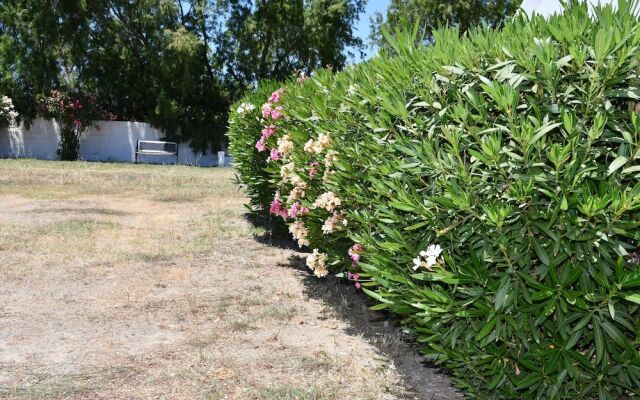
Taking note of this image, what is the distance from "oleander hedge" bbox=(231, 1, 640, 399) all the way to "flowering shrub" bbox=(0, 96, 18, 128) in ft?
90.7

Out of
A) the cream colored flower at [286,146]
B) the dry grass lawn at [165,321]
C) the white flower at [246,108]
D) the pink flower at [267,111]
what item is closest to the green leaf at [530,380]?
the dry grass lawn at [165,321]

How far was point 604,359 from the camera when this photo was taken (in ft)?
8.50

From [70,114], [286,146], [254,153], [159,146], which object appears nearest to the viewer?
[286,146]

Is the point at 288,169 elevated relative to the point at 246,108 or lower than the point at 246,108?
lower

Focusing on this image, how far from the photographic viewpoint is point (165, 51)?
2739cm

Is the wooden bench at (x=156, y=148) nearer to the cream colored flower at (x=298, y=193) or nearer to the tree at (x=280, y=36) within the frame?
the tree at (x=280, y=36)

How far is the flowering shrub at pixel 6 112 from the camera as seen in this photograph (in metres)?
26.7

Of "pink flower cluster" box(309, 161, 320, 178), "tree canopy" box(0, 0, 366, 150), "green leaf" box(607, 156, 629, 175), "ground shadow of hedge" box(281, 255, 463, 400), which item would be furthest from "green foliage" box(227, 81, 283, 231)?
"tree canopy" box(0, 0, 366, 150)

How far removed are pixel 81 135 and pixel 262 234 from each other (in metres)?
22.7

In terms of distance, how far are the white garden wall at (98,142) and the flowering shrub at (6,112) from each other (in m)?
0.89

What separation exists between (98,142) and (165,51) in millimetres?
5592

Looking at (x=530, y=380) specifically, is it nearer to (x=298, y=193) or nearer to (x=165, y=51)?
(x=298, y=193)

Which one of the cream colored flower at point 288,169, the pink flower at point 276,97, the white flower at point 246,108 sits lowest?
the cream colored flower at point 288,169

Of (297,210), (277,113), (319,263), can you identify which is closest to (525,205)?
(319,263)
